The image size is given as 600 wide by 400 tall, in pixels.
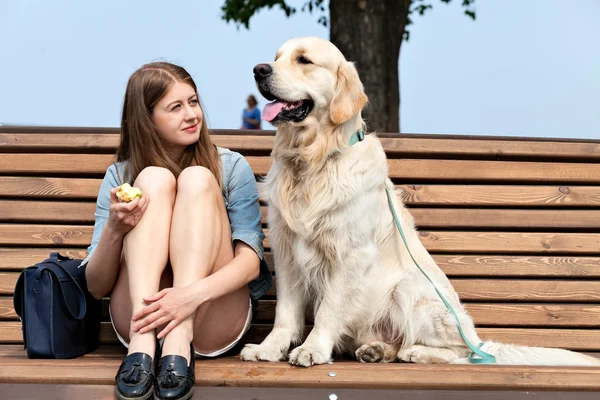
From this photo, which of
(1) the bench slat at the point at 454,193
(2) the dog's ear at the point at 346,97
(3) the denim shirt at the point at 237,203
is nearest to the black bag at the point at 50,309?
(3) the denim shirt at the point at 237,203

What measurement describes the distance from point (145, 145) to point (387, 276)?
1.04 meters

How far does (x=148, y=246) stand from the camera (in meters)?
2.32

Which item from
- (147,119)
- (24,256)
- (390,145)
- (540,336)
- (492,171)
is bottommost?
(540,336)

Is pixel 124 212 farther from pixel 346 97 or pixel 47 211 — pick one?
pixel 47 211

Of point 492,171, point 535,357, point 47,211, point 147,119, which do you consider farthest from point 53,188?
point 535,357

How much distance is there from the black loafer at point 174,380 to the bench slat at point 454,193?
1.41 meters

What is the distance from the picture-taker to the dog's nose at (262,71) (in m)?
2.56

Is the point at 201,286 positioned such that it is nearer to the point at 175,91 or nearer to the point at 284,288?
the point at 284,288

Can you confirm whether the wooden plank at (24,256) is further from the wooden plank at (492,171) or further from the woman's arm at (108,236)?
the wooden plank at (492,171)

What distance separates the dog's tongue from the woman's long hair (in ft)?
0.88

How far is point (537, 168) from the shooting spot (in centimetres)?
344

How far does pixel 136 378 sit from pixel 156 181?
2.20 feet

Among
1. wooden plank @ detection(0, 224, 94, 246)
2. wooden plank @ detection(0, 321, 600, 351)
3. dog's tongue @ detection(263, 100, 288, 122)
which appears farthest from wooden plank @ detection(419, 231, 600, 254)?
wooden plank @ detection(0, 224, 94, 246)

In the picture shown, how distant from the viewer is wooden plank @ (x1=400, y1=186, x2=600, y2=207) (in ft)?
11.0
